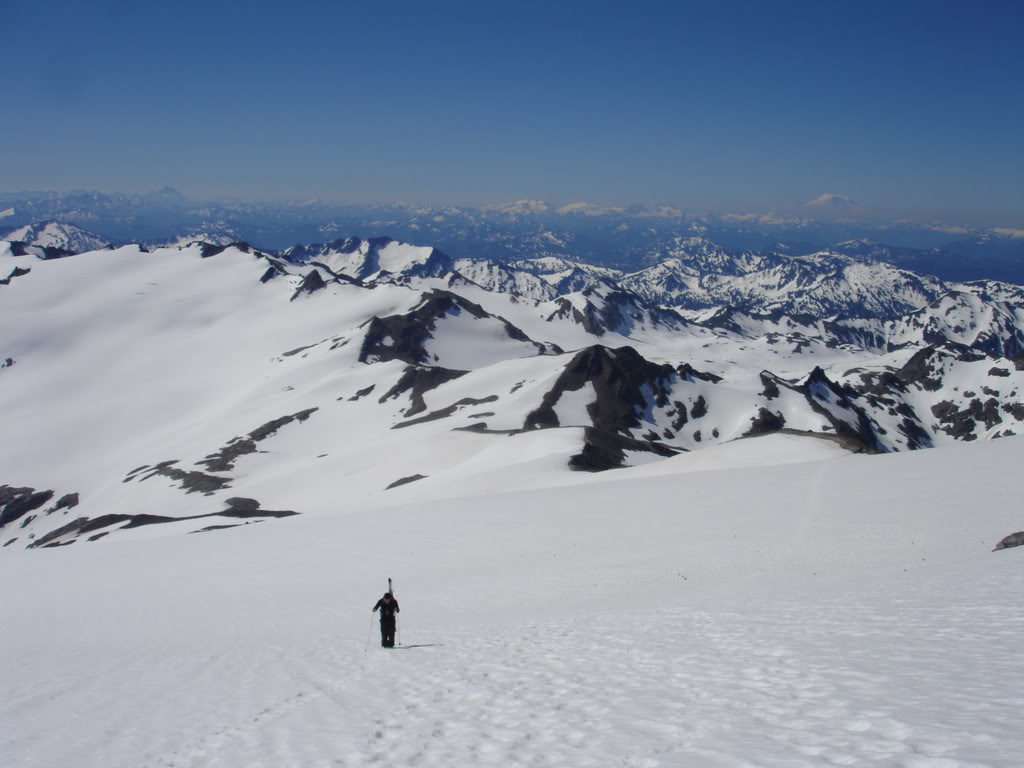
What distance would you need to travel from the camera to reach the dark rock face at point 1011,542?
21.5m

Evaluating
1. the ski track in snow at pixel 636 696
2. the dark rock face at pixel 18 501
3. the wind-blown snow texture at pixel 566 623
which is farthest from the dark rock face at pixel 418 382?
the ski track in snow at pixel 636 696

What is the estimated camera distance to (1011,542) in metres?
Result: 21.7

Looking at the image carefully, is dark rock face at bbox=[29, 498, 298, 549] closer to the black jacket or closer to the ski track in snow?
the black jacket

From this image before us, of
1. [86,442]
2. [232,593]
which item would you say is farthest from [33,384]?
[232,593]

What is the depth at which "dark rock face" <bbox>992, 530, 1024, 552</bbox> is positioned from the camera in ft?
70.5

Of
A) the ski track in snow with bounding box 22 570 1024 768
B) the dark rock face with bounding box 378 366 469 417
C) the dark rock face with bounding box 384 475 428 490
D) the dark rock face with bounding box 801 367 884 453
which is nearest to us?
the ski track in snow with bounding box 22 570 1024 768

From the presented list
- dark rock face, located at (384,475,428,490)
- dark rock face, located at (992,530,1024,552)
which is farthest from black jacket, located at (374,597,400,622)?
dark rock face, located at (384,475,428,490)

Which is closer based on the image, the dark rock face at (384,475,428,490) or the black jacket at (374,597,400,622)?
the black jacket at (374,597,400,622)

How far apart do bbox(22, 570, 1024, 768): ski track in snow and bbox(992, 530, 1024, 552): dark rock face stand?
5256 millimetres

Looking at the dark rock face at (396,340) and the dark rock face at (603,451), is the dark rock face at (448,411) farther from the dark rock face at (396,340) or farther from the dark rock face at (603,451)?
the dark rock face at (396,340)

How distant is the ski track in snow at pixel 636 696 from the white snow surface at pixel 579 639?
6 centimetres

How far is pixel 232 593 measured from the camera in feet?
92.7

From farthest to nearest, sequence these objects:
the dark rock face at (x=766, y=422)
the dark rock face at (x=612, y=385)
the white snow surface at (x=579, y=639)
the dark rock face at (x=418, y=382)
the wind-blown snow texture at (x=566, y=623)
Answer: the dark rock face at (x=418, y=382), the dark rock face at (x=766, y=422), the dark rock face at (x=612, y=385), the wind-blown snow texture at (x=566, y=623), the white snow surface at (x=579, y=639)

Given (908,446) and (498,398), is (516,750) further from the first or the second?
(908,446)
